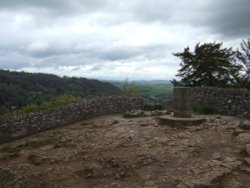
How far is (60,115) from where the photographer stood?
49.0 feet

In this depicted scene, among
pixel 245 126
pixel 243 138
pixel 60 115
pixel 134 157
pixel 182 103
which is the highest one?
pixel 182 103

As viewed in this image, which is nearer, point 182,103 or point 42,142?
point 42,142

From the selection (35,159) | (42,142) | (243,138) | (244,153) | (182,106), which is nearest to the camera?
(244,153)

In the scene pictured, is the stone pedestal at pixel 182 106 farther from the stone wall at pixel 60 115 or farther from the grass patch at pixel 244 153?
the stone wall at pixel 60 115

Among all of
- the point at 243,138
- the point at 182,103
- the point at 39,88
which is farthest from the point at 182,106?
the point at 39,88

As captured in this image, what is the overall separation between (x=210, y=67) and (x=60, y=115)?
17.4 m

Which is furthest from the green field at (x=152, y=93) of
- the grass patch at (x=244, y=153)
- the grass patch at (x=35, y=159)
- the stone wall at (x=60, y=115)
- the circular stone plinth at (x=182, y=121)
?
the grass patch at (x=35, y=159)

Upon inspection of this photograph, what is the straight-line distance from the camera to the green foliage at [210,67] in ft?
93.9

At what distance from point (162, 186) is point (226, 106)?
29.4ft

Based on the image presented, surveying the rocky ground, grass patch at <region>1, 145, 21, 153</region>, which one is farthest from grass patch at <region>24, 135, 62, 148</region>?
grass patch at <region>1, 145, 21, 153</region>

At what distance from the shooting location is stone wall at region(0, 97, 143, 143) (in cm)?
1282

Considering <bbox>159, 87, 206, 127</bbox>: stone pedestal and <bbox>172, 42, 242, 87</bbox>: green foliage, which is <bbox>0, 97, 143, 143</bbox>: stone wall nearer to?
<bbox>159, 87, 206, 127</bbox>: stone pedestal

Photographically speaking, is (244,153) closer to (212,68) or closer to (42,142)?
(42,142)

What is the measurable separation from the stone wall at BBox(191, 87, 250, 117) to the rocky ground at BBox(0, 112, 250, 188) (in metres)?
1.96
